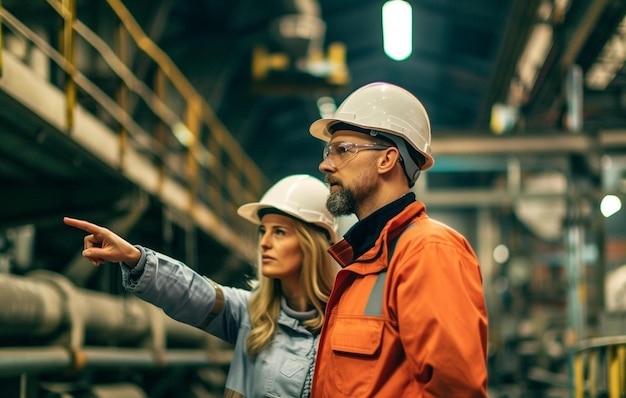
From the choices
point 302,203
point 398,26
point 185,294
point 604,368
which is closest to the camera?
point 185,294

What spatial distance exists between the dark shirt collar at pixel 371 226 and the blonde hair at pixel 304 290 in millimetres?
815

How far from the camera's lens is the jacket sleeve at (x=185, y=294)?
322 cm

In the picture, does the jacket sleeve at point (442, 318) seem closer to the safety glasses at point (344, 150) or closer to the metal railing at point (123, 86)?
the safety glasses at point (344, 150)

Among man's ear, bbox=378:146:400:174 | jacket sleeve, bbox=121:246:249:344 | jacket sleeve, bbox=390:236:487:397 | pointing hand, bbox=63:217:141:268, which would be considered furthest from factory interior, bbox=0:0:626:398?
jacket sleeve, bbox=390:236:487:397

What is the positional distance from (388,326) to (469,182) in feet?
72.5

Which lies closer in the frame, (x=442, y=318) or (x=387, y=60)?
Answer: (x=442, y=318)

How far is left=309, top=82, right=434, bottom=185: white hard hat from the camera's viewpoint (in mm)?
3068

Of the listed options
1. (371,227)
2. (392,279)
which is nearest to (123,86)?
(371,227)

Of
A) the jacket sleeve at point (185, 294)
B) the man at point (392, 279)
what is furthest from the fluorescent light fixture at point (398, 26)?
the man at point (392, 279)

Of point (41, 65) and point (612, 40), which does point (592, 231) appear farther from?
point (41, 65)

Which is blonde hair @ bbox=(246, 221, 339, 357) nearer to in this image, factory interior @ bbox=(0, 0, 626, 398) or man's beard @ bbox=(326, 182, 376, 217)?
factory interior @ bbox=(0, 0, 626, 398)

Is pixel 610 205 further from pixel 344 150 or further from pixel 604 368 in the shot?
pixel 344 150

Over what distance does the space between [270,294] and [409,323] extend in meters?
1.32

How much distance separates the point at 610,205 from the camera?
29.6 ft
